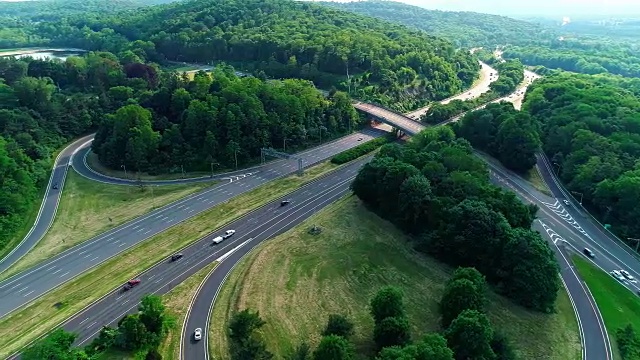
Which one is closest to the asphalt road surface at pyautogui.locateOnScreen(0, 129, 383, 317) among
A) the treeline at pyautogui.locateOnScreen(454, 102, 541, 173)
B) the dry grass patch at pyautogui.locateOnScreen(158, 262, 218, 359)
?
the dry grass patch at pyautogui.locateOnScreen(158, 262, 218, 359)

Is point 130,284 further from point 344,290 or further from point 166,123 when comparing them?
point 166,123

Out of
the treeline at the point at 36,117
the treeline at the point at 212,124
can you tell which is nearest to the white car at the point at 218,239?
the treeline at the point at 212,124

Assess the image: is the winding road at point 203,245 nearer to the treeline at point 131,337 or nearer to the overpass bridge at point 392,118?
the treeline at point 131,337

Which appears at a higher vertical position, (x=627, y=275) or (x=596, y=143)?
(x=596, y=143)

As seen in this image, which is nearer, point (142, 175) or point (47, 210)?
point (47, 210)

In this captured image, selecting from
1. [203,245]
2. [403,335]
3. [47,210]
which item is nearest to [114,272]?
[203,245]

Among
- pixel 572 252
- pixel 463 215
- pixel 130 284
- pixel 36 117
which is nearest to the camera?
pixel 130 284

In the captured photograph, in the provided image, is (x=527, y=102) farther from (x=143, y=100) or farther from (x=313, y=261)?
(x=143, y=100)
